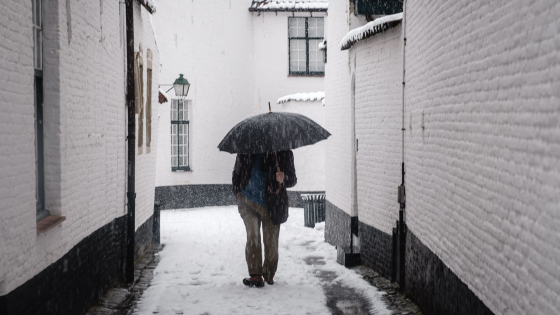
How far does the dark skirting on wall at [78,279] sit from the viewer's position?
15.3ft

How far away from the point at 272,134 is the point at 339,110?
15.0 ft

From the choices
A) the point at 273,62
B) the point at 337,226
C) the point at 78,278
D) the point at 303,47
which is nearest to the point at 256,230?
the point at 78,278

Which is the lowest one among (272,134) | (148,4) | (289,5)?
(272,134)

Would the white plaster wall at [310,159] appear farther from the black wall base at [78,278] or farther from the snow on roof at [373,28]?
the black wall base at [78,278]

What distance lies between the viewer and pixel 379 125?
9.09 m

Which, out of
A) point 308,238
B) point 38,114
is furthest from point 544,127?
point 308,238

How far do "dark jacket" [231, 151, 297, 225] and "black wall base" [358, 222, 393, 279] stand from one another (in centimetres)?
175

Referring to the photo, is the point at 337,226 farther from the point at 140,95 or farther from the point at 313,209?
the point at 140,95

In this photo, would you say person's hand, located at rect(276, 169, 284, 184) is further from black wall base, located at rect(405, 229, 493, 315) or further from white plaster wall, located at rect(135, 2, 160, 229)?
white plaster wall, located at rect(135, 2, 160, 229)

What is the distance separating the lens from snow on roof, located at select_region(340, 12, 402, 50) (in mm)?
8344

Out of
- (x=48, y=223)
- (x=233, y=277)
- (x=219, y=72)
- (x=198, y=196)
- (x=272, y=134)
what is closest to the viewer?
(x=48, y=223)

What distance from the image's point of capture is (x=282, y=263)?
31.8 ft

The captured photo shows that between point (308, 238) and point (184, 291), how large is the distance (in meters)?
5.49

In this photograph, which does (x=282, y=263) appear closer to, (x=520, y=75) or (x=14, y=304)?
(x=14, y=304)
